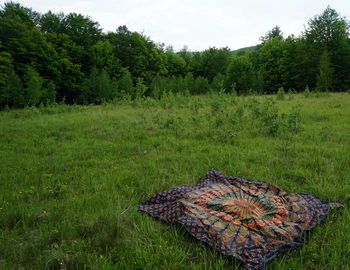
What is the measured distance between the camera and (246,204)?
2789 mm

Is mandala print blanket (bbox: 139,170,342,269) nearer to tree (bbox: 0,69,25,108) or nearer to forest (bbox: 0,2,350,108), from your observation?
forest (bbox: 0,2,350,108)

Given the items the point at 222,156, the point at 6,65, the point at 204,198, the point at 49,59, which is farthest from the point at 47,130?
the point at 49,59

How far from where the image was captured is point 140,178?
152 inches

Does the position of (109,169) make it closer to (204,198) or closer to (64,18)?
(204,198)

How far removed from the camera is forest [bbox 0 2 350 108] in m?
26.8

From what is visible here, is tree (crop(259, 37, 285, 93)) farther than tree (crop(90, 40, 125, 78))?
Yes

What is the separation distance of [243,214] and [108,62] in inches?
1548

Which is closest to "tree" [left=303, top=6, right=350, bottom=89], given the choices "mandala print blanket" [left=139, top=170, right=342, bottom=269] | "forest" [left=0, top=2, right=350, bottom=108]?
"forest" [left=0, top=2, right=350, bottom=108]

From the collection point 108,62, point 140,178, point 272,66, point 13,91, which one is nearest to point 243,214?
point 140,178

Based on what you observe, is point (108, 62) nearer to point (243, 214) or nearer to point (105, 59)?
point (105, 59)

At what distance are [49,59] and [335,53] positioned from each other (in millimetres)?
38109

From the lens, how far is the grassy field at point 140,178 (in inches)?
83.5

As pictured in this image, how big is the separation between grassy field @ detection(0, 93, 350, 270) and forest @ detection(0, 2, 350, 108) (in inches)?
743

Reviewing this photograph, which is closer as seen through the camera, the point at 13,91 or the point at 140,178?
the point at 140,178
